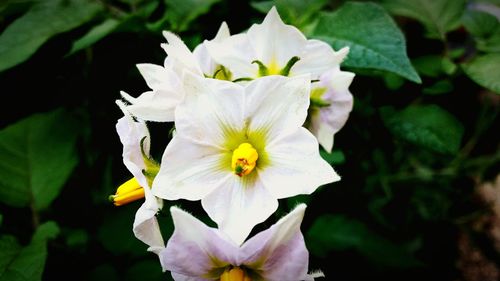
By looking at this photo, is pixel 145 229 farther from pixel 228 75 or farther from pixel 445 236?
pixel 445 236

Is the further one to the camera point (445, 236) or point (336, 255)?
point (445, 236)

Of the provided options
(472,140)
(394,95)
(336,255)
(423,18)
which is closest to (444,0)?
(423,18)

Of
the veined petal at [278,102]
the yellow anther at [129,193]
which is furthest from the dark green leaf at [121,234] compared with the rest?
the veined petal at [278,102]

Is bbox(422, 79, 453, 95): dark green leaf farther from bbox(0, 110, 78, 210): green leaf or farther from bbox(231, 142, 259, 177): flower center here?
bbox(0, 110, 78, 210): green leaf

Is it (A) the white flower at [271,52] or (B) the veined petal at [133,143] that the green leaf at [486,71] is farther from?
(B) the veined petal at [133,143]

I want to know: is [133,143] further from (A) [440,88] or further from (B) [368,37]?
(A) [440,88]

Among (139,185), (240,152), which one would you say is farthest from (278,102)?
(139,185)
